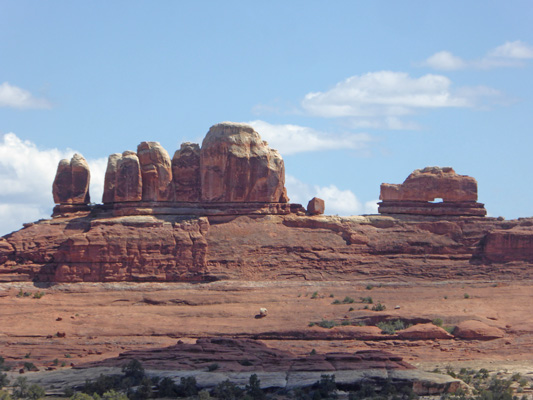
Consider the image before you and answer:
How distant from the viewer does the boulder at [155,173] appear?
228 feet

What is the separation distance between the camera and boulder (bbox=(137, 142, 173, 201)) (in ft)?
228

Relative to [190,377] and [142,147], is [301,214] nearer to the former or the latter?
[142,147]

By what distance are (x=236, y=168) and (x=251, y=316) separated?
1087 cm

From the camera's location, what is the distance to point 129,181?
69.0 m

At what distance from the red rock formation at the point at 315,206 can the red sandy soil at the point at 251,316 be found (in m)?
6.07

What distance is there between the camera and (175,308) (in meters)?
63.2

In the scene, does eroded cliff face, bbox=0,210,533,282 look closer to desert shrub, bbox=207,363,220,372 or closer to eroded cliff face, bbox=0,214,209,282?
eroded cliff face, bbox=0,214,209,282

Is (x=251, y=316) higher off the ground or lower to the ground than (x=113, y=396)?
higher

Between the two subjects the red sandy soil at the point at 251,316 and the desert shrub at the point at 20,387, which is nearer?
the desert shrub at the point at 20,387

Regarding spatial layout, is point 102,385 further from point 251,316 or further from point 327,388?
point 251,316

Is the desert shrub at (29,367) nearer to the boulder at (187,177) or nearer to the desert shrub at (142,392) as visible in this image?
the desert shrub at (142,392)

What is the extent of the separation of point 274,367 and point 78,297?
18037mm

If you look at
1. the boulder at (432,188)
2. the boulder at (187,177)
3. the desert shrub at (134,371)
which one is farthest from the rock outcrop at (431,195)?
the desert shrub at (134,371)

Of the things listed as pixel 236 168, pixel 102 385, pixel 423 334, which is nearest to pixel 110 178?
pixel 236 168
